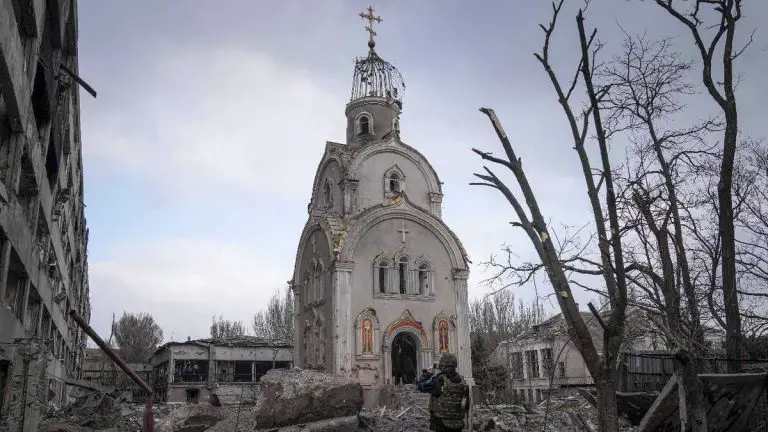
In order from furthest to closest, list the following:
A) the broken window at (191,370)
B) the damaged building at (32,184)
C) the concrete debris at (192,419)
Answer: the broken window at (191,370)
the concrete debris at (192,419)
the damaged building at (32,184)

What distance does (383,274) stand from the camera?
80.6ft

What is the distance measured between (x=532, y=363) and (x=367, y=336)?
2626cm

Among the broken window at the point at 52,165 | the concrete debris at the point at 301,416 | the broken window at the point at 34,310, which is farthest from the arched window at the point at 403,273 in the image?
the broken window at the point at 34,310

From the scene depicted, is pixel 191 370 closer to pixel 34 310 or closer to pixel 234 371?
pixel 234 371

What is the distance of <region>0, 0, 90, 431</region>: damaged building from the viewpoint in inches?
332

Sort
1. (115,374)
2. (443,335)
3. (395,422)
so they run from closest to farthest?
(395,422)
(443,335)
(115,374)

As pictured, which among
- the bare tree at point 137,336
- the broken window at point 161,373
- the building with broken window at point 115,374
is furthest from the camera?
the bare tree at point 137,336

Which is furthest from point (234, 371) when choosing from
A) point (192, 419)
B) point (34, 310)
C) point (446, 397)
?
point (446, 397)

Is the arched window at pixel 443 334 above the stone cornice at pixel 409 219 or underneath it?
underneath

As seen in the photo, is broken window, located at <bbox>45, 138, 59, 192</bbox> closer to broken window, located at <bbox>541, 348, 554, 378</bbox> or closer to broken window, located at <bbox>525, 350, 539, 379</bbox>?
broken window, located at <bbox>541, 348, 554, 378</bbox>

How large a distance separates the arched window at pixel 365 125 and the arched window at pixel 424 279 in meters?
6.75

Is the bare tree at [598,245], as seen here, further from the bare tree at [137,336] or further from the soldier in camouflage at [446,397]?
the bare tree at [137,336]

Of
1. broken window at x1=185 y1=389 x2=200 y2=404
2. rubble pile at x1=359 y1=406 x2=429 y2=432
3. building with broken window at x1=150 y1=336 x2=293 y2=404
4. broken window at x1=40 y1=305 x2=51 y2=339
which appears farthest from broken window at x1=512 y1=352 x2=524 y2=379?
broken window at x1=40 y1=305 x2=51 y2=339

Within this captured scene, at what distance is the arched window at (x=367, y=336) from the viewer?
23234 mm
